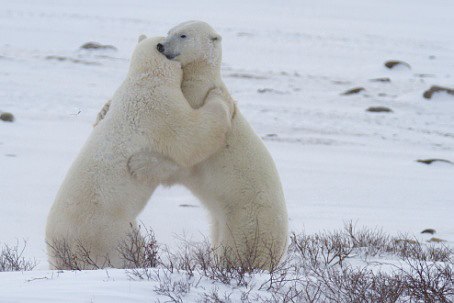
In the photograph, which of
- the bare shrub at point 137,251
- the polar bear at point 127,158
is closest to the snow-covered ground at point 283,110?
the bare shrub at point 137,251

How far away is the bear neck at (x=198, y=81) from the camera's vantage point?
4609 mm

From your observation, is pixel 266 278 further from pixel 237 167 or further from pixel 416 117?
pixel 416 117

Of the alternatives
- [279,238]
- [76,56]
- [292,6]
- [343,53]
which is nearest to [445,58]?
[343,53]

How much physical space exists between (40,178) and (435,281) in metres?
A: 5.99

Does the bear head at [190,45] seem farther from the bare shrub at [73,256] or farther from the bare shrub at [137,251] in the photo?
the bare shrub at [73,256]

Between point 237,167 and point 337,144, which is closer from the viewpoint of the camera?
point 237,167

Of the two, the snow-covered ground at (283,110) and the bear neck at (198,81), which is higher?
the bear neck at (198,81)

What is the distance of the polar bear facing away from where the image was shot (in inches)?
176

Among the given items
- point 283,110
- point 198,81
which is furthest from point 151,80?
point 283,110

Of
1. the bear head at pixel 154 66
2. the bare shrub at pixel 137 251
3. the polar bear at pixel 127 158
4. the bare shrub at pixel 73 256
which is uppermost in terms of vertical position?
the bear head at pixel 154 66

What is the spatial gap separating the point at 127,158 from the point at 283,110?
9.10 meters

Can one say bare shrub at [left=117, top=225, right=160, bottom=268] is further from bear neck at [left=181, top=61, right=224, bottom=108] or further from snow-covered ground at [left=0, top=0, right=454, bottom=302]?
bear neck at [left=181, top=61, right=224, bottom=108]

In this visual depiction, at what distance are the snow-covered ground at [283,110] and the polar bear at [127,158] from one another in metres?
0.87

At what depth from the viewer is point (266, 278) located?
3.40 meters
